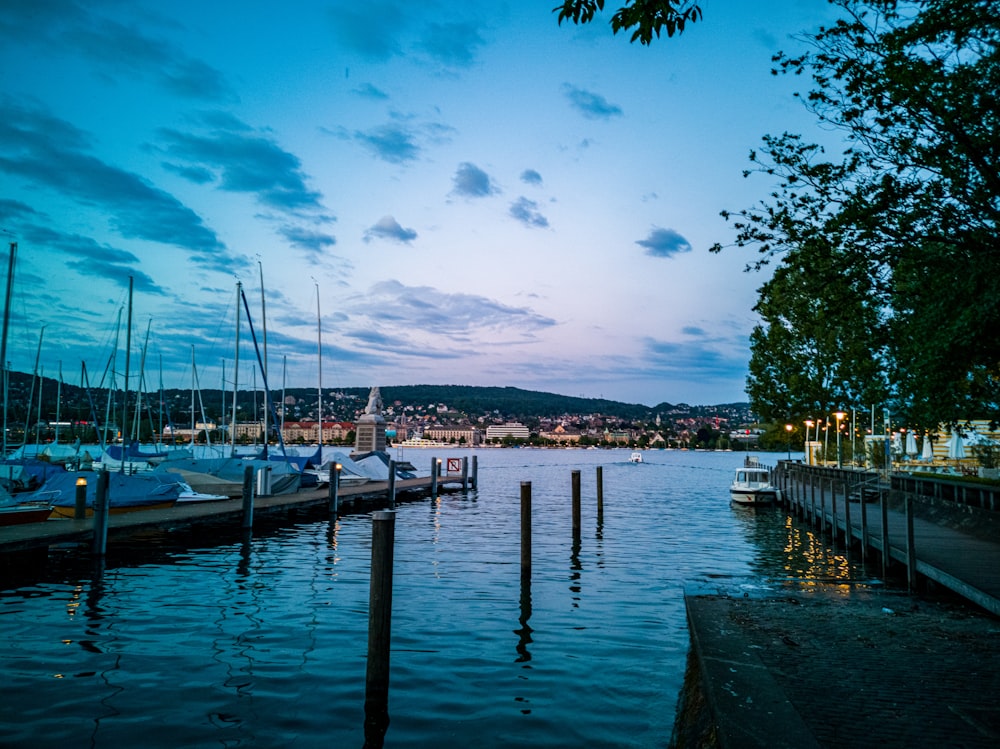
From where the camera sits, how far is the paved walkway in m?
6.00

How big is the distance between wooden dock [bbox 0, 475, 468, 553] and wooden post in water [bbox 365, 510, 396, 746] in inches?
529

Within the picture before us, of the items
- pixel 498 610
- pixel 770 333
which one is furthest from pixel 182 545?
pixel 770 333

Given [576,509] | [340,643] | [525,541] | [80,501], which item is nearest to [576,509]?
[576,509]

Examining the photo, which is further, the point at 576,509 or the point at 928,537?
the point at 576,509

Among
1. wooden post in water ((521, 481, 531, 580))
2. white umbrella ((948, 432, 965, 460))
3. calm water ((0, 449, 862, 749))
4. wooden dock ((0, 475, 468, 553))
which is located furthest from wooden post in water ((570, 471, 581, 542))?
white umbrella ((948, 432, 965, 460))

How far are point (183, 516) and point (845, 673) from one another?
22411 millimetres

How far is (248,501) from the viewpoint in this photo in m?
27.6

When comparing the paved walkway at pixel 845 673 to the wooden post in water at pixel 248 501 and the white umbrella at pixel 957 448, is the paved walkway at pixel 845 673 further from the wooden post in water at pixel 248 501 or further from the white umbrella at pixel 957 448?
the white umbrella at pixel 957 448

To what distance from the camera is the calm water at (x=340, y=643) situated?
28.9ft

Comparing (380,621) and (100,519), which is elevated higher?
(380,621)

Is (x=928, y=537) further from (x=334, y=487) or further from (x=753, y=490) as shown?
(x=753, y=490)

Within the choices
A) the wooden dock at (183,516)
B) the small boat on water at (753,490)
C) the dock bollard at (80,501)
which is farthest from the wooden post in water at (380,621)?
the small boat on water at (753,490)

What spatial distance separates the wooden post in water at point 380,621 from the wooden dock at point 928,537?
893cm

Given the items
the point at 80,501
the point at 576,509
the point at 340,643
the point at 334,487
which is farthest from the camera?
the point at 334,487
